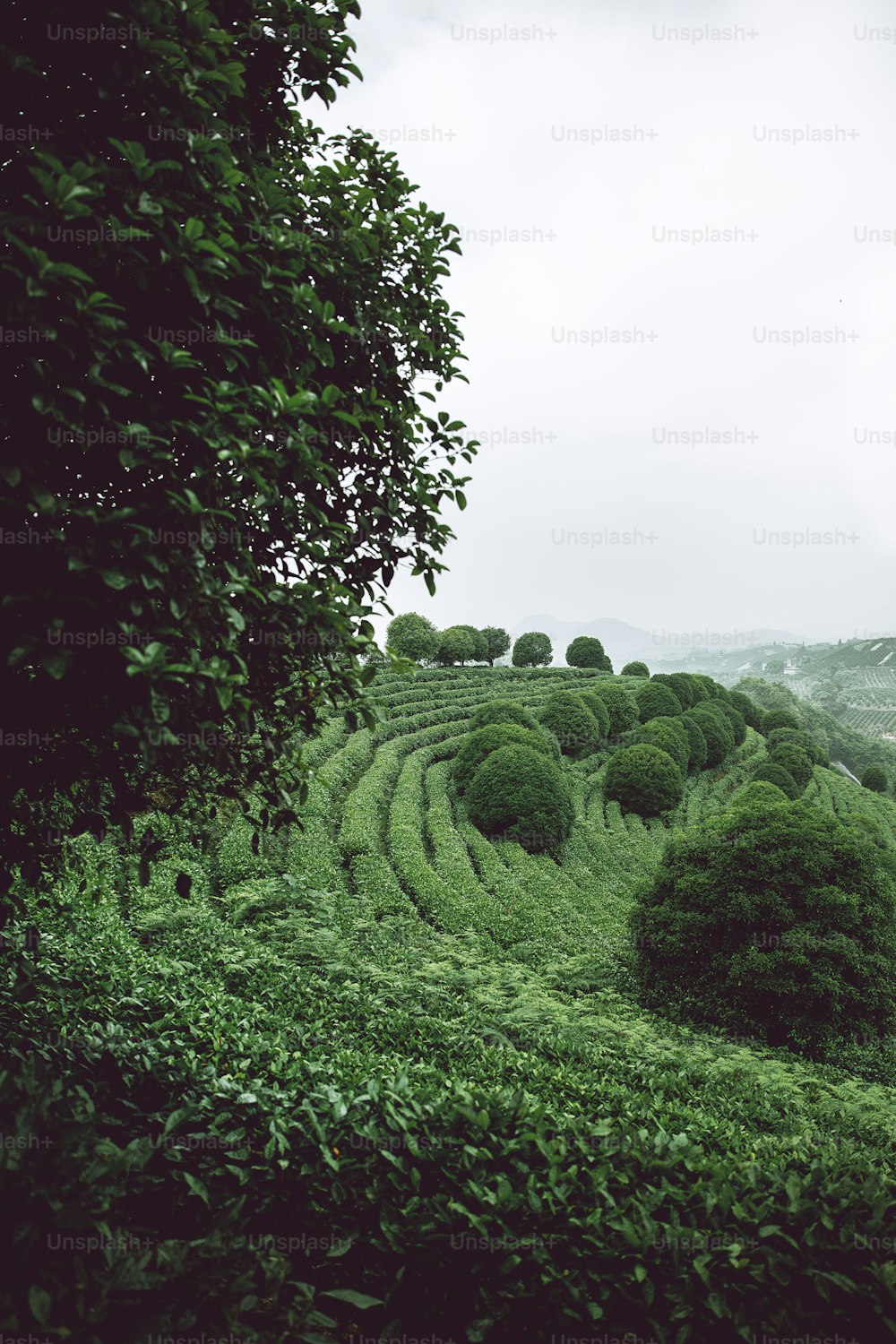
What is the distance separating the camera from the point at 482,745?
20.6 metres

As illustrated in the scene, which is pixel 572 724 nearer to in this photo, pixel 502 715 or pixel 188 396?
pixel 502 715

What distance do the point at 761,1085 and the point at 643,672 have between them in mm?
47078

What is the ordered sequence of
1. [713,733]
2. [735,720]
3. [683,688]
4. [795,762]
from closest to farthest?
[795,762] → [713,733] → [683,688] → [735,720]

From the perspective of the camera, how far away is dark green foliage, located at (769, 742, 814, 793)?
30.7 meters

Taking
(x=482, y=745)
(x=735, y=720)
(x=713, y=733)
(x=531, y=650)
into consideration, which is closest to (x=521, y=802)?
(x=482, y=745)

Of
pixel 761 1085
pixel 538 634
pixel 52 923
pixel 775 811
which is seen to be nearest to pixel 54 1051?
pixel 52 923

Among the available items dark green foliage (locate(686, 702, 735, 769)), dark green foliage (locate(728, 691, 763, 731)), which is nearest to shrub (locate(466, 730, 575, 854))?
dark green foliage (locate(686, 702, 735, 769))

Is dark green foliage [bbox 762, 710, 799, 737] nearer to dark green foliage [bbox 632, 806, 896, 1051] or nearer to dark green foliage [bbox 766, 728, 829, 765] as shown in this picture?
dark green foliage [bbox 766, 728, 829, 765]

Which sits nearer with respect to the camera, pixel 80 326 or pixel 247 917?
pixel 80 326

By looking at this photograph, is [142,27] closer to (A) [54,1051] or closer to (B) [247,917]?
(A) [54,1051]

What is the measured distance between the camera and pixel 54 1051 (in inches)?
165

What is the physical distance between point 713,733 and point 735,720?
201 inches

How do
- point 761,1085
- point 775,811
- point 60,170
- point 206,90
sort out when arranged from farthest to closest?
1. point 775,811
2. point 761,1085
3. point 206,90
4. point 60,170

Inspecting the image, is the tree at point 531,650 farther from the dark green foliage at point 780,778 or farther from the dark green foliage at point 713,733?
the dark green foliage at point 780,778
